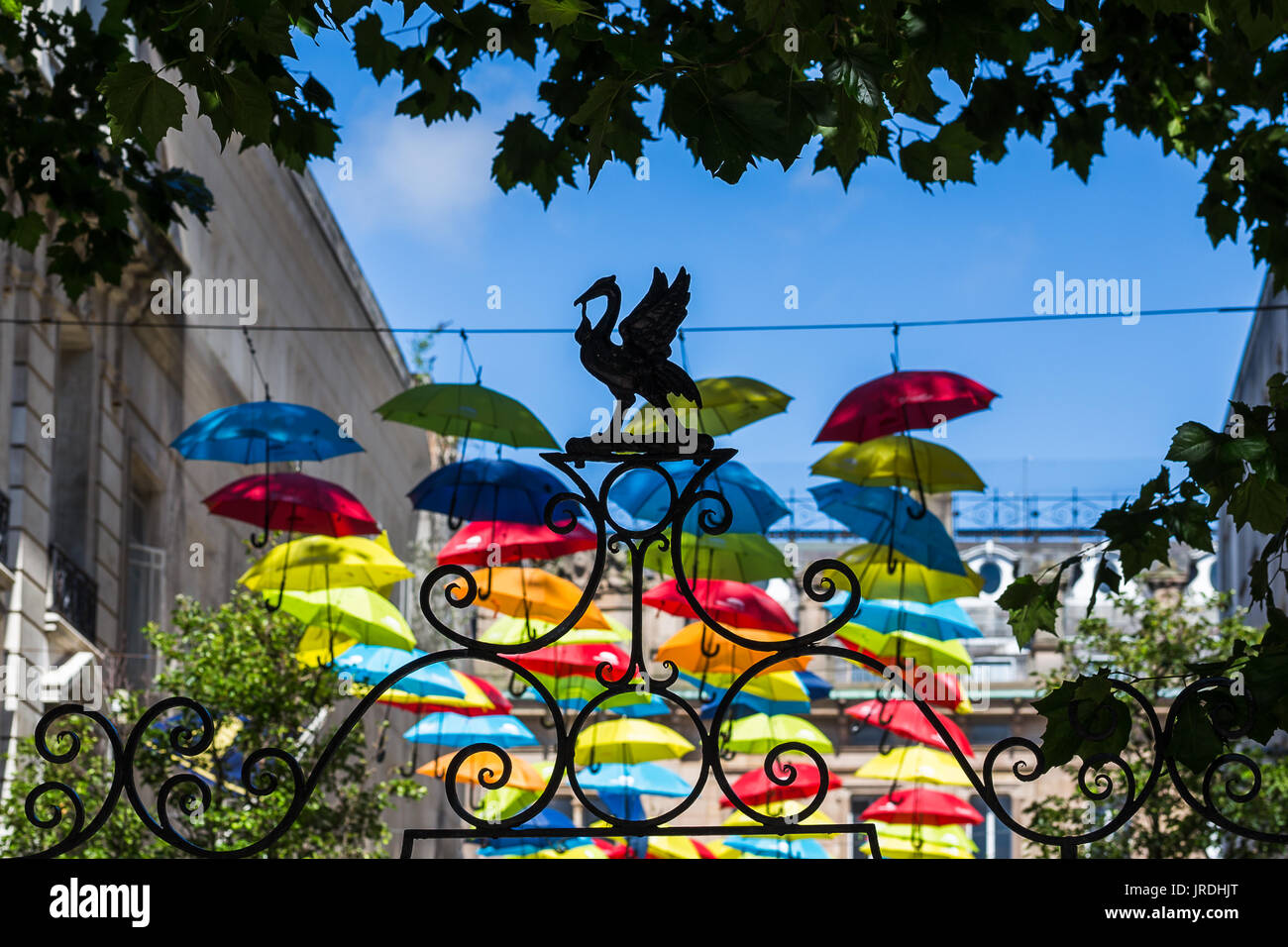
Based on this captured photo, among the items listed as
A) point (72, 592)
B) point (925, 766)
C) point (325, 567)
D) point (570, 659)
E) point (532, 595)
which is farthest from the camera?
point (925, 766)

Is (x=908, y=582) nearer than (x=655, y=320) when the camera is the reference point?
No

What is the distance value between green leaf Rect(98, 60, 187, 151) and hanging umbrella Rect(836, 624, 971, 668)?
11.7 m

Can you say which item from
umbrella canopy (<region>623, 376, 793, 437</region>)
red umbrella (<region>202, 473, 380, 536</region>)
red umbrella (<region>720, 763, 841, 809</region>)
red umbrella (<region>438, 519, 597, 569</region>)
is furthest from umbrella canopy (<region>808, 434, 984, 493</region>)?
red umbrella (<region>720, 763, 841, 809</region>)

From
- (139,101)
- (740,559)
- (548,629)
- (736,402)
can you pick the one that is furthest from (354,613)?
(139,101)

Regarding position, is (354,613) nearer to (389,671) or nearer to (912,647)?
(389,671)

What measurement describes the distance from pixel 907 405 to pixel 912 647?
14.1 ft

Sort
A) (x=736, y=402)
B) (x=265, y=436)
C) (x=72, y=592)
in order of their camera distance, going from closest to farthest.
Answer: (x=265, y=436), (x=736, y=402), (x=72, y=592)

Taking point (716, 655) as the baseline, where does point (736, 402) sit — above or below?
above

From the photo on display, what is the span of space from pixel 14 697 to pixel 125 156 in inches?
301

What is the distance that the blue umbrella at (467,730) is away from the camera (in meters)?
18.3

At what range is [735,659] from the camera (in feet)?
47.6

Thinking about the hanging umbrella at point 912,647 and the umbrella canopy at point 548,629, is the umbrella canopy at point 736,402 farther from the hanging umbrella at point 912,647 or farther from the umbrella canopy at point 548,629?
the umbrella canopy at point 548,629

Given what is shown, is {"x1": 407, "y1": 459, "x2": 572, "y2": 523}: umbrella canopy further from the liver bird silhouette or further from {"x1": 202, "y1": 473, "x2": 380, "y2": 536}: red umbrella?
the liver bird silhouette

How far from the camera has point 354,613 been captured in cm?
1412
